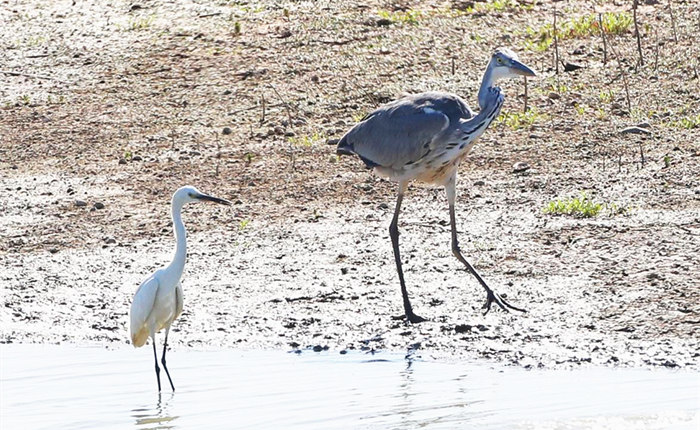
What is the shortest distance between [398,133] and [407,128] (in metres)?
0.07

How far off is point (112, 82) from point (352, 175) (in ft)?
11.2

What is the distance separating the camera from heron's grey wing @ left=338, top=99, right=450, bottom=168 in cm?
908

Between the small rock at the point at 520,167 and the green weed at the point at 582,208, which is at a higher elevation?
the small rock at the point at 520,167

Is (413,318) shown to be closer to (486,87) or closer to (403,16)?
(486,87)

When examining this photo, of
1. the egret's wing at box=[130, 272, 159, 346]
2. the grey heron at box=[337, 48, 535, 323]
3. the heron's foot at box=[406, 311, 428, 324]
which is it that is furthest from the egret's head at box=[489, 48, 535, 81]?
the egret's wing at box=[130, 272, 159, 346]

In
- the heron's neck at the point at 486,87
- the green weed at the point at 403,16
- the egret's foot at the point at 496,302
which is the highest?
the green weed at the point at 403,16

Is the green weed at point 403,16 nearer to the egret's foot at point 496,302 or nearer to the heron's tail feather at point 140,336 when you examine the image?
the egret's foot at point 496,302

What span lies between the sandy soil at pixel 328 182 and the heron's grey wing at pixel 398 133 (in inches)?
38.5

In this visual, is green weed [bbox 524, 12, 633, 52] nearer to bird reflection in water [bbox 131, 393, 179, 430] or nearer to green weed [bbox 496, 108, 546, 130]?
green weed [bbox 496, 108, 546, 130]

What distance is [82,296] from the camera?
9883 millimetres

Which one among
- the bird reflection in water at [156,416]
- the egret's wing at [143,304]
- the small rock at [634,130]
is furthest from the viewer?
the small rock at [634,130]

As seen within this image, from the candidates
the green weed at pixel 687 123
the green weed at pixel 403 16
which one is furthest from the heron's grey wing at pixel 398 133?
the green weed at pixel 403 16

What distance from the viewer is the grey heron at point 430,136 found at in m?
9.06

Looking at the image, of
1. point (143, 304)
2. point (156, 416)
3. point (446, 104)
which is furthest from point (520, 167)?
point (156, 416)
